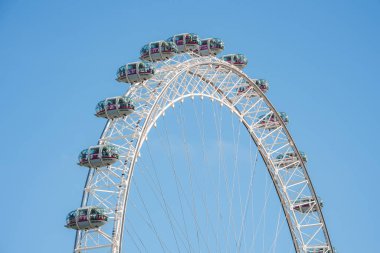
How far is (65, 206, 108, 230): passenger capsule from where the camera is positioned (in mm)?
61656

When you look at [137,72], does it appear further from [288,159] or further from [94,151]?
[288,159]

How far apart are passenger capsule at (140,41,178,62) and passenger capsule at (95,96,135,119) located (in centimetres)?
573

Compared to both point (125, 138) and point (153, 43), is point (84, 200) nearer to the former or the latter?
point (125, 138)

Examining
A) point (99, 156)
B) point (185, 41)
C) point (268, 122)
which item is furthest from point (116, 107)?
point (268, 122)

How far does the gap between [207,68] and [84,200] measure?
→ 564 inches

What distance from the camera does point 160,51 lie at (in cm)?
7081

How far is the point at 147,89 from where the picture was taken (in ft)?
223

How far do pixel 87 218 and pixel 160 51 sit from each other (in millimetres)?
14020

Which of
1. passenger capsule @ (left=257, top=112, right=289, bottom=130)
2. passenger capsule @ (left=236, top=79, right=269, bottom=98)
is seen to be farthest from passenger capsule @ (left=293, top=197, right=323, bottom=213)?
passenger capsule @ (left=236, top=79, right=269, bottom=98)

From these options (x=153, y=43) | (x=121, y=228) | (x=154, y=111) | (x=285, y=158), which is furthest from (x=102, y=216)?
(x=285, y=158)

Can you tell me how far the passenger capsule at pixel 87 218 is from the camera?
202ft

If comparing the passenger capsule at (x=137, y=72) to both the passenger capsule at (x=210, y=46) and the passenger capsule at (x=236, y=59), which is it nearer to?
the passenger capsule at (x=210, y=46)

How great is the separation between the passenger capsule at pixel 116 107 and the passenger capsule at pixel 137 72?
7.22ft

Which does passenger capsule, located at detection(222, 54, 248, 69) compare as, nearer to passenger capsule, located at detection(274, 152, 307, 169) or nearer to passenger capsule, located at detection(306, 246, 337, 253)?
passenger capsule, located at detection(274, 152, 307, 169)
